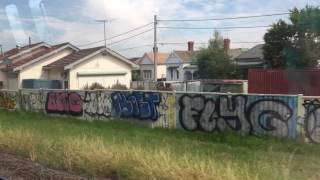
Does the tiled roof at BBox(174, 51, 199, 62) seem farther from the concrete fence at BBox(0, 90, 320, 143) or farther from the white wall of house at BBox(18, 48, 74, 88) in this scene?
the concrete fence at BBox(0, 90, 320, 143)

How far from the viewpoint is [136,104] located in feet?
71.2

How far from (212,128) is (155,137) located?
211 centimetres

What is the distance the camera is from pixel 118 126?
21.3 m

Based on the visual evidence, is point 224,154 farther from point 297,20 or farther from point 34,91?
point 297,20

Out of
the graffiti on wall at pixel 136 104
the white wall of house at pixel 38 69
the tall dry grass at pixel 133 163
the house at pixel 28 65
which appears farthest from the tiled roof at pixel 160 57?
the tall dry grass at pixel 133 163

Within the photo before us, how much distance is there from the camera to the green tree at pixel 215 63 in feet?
214

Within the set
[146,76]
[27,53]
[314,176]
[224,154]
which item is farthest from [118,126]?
[146,76]

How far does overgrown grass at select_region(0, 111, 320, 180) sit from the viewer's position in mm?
8547

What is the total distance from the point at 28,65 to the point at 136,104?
3081 centimetres

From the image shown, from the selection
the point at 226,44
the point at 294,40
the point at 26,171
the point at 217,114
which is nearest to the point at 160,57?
the point at 226,44

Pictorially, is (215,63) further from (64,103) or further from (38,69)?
(64,103)

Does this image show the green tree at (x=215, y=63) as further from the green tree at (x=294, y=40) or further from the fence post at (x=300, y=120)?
the fence post at (x=300, y=120)

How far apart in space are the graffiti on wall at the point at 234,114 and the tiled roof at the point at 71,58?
29441 millimetres

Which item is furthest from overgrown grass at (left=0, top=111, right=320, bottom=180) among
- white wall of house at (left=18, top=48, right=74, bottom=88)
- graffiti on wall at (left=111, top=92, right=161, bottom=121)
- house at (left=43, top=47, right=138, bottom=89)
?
white wall of house at (left=18, top=48, right=74, bottom=88)
